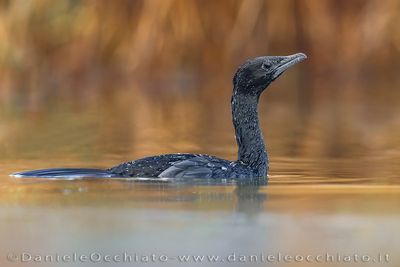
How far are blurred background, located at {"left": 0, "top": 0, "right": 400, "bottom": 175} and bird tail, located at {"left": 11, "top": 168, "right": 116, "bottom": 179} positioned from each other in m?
5.37

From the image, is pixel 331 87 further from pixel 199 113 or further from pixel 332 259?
pixel 332 259

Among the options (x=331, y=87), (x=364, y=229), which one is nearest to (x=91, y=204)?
(x=364, y=229)

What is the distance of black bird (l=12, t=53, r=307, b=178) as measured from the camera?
8148 millimetres

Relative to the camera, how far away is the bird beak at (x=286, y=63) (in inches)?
345

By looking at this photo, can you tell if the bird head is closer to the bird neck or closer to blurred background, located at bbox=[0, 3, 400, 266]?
the bird neck

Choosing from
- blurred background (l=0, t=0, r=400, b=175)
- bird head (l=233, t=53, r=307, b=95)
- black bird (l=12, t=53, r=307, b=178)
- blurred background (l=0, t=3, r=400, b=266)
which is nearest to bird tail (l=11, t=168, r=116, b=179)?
black bird (l=12, t=53, r=307, b=178)

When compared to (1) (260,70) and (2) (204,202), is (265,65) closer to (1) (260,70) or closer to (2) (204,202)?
(1) (260,70)

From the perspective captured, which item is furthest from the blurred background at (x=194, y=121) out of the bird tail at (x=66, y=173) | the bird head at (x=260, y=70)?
the bird head at (x=260, y=70)

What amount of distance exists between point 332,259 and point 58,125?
7244 millimetres

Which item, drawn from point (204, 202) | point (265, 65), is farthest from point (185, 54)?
point (204, 202)

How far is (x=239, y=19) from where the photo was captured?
16.8m

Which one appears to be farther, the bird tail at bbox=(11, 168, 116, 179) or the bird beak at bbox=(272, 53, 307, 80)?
the bird beak at bbox=(272, 53, 307, 80)

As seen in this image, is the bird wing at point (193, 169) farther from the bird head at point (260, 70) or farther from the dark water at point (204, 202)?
the bird head at point (260, 70)

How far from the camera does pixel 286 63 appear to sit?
8812 millimetres
